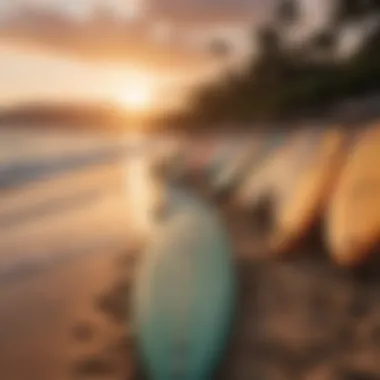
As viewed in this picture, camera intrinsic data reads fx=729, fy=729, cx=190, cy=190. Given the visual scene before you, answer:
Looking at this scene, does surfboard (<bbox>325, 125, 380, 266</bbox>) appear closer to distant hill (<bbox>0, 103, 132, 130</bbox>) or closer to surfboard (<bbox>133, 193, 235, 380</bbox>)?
surfboard (<bbox>133, 193, 235, 380</bbox>)

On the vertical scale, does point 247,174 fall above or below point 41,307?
above

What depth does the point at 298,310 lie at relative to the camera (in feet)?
3.09

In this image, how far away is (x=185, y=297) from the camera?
94 centimetres

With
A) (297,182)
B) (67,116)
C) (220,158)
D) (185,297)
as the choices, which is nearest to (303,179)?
(297,182)

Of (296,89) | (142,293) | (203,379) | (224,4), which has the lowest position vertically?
(203,379)

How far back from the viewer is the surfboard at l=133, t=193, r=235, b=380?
92 cm

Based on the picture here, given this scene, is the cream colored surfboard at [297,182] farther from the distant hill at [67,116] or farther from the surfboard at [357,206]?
the distant hill at [67,116]

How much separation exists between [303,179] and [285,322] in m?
0.19

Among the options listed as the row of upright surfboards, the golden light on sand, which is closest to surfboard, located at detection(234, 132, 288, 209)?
the row of upright surfboards

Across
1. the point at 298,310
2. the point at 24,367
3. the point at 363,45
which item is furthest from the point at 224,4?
the point at 24,367

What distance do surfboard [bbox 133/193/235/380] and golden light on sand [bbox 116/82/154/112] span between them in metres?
0.15

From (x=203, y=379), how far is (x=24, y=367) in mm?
226

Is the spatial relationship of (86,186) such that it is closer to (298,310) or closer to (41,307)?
(41,307)

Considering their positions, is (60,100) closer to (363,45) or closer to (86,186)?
(86,186)
